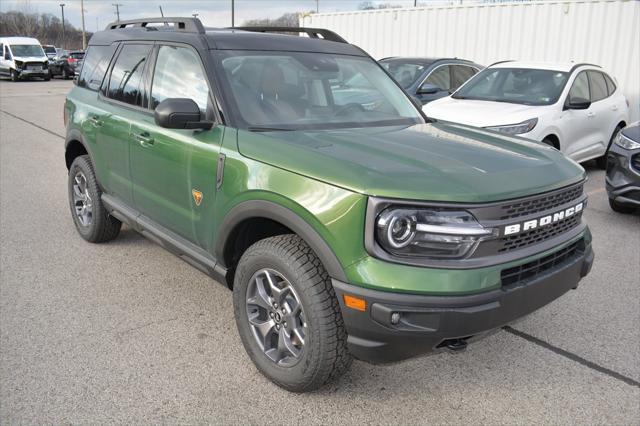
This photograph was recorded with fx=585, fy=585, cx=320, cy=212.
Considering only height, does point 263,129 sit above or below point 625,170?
above

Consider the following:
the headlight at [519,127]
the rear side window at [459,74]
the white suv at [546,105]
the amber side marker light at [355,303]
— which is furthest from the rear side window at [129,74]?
the rear side window at [459,74]

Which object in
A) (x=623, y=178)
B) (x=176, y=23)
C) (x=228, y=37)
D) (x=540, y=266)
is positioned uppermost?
(x=176, y=23)

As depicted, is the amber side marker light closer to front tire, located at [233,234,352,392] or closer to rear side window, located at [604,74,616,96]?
front tire, located at [233,234,352,392]

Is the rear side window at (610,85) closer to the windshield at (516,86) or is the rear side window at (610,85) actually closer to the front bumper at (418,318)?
the windshield at (516,86)

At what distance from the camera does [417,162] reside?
2.83m

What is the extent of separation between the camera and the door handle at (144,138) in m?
3.92

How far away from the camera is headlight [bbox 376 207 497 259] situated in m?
2.52

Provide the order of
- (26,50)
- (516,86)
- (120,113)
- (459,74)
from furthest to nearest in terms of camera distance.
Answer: (26,50), (459,74), (516,86), (120,113)

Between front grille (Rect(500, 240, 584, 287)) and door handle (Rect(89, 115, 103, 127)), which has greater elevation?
door handle (Rect(89, 115, 103, 127))

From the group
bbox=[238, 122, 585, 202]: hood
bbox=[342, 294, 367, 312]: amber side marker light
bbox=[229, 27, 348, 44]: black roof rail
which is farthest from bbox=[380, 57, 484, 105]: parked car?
bbox=[342, 294, 367, 312]: amber side marker light

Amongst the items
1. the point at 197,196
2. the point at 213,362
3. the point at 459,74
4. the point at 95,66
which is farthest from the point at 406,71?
the point at 213,362

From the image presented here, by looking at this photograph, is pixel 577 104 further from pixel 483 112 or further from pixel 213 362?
pixel 213 362

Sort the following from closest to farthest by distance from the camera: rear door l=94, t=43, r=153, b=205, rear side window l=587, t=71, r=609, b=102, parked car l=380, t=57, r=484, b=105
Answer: rear door l=94, t=43, r=153, b=205, rear side window l=587, t=71, r=609, b=102, parked car l=380, t=57, r=484, b=105

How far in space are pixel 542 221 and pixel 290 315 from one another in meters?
1.33
